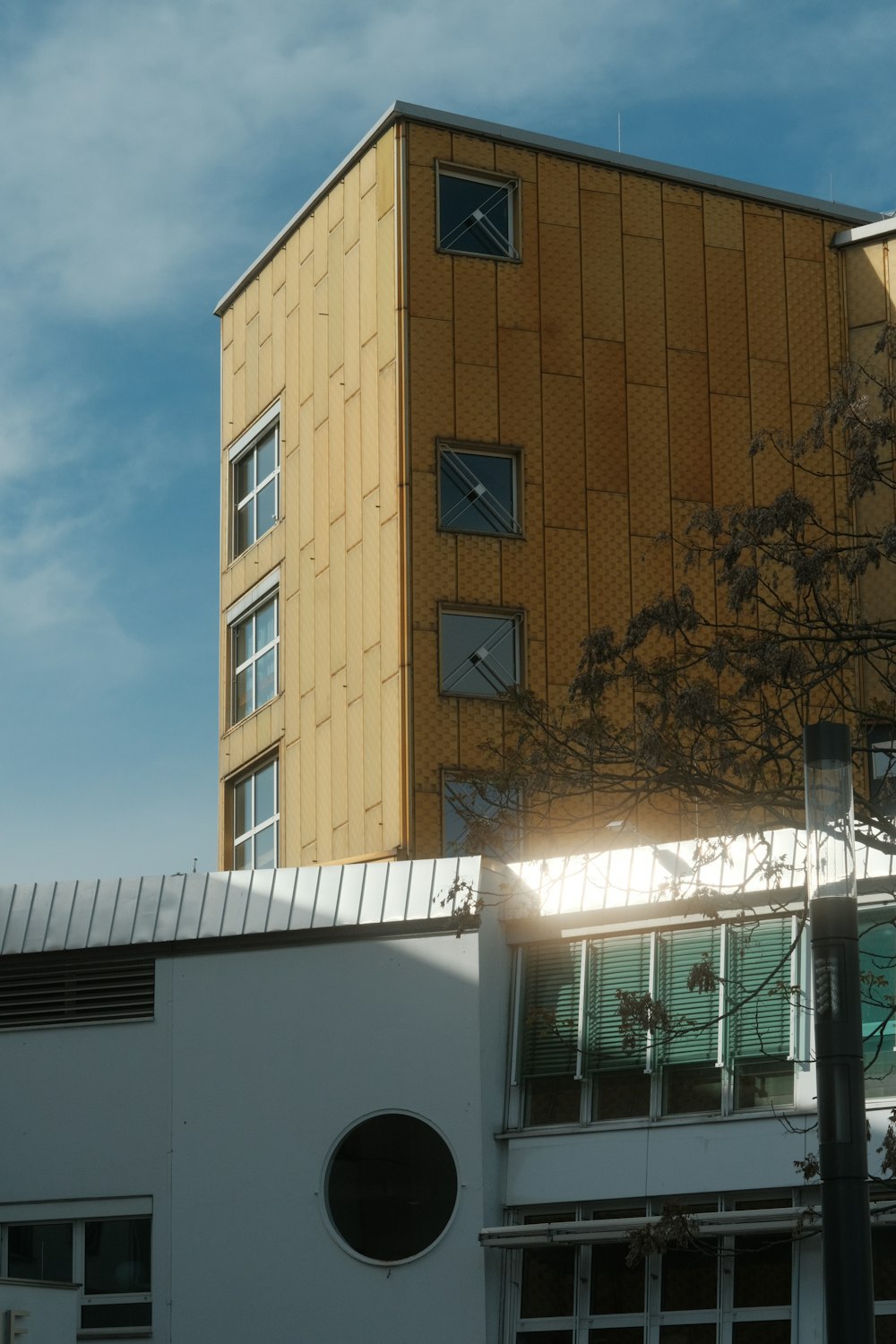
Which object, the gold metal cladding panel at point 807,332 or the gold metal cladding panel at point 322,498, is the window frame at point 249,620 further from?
the gold metal cladding panel at point 807,332

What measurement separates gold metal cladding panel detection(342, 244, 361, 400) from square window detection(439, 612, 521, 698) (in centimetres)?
371

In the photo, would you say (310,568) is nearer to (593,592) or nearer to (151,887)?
(593,592)

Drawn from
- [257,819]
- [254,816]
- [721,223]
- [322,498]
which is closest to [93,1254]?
[257,819]

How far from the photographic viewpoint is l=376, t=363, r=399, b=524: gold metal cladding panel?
974 inches

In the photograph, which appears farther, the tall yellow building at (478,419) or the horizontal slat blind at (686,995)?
the tall yellow building at (478,419)

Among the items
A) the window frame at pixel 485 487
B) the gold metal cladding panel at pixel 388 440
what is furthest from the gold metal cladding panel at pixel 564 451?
the gold metal cladding panel at pixel 388 440

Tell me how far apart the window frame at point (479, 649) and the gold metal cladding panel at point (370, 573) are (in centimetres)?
89

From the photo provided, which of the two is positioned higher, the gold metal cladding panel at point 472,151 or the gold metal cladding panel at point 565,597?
the gold metal cladding panel at point 472,151

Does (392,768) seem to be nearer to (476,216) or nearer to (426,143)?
(476,216)

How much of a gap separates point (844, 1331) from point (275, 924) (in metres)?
11.7

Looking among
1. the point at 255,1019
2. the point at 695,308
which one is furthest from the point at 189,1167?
the point at 695,308

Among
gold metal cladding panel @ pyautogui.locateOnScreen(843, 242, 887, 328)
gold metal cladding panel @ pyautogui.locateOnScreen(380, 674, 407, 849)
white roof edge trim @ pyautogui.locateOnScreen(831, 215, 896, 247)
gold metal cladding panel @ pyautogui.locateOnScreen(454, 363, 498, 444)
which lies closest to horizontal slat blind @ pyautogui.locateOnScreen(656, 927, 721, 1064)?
gold metal cladding panel @ pyautogui.locateOnScreen(380, 674, 407, 849)

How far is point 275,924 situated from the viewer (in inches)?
767

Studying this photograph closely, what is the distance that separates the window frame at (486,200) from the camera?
1009 inches
